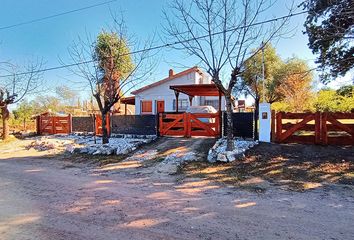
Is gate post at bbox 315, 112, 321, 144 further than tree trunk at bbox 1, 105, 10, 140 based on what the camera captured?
No

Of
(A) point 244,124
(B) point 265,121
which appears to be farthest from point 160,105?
(B) point 265,121

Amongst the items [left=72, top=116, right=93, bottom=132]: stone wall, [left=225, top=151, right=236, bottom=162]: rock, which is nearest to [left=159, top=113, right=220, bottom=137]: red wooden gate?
→ [left=225, top=151, right=236, bottom=162]: rock

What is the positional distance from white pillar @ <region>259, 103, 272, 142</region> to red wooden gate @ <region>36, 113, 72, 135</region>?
14.6 m

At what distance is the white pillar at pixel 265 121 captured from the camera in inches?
449

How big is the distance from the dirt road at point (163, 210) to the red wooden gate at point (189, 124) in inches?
236

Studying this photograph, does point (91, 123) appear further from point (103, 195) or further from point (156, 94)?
point (103, 195)

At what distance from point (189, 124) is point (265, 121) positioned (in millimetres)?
4013

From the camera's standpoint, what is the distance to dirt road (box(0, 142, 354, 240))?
4.17 meters

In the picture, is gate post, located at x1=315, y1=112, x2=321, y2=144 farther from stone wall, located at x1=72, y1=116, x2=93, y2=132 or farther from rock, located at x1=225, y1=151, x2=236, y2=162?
stone wall, located at x1=72, y1=116, x2=93, y2=132

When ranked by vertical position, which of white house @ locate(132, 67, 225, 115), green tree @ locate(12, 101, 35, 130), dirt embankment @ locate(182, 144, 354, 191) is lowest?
dirt embankment @ locate(182, 144, 354, 191)

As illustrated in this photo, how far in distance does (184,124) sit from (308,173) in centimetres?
720

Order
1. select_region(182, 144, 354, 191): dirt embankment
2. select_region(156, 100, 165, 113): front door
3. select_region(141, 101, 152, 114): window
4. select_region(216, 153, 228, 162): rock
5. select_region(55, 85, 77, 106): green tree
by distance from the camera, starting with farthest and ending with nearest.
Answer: select_region(55, 85, 77, 106): green tree, select_region(141, 101, 152, 114): window, select_region(156, 100, 165, 113): front door, select_region(216, 153, 228, 162): rock, select_region(182, 144, 354, 191): dirt embankment

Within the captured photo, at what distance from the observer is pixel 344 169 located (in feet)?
26.9

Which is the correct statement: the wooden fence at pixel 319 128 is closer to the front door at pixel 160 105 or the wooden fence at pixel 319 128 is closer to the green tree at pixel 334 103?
the green tree at pixel 334 103
